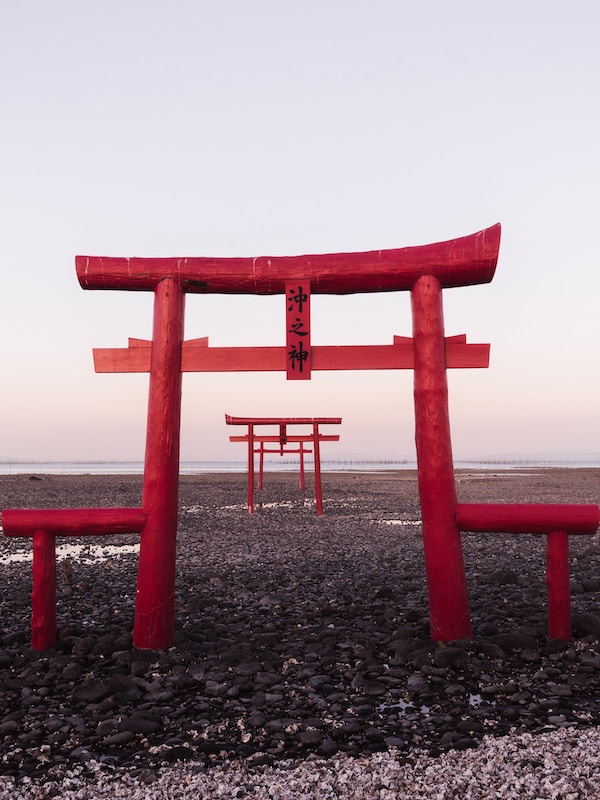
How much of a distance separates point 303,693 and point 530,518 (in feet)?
6.97

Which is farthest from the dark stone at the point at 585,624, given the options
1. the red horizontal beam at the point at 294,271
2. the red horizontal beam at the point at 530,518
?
the red horizontal beam at the point at 294,271

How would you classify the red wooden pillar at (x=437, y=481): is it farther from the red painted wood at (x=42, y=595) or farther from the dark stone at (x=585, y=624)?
the red painted wood at (x=42, y=595)

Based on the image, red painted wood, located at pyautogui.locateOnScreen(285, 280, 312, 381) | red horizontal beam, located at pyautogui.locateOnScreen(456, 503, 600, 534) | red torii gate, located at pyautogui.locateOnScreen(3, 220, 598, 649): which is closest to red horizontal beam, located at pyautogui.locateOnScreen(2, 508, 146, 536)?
red torii gate, located at pyautogui.locateOnScreen(3, 220, 598, 649)

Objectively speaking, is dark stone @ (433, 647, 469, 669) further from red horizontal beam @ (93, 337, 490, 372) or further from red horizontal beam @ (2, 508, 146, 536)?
red horizontal beam @ (2, 508, 146, 536)

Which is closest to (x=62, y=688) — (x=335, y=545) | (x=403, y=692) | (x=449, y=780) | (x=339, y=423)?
(x=403, y=692)

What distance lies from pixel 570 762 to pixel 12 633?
4346mm

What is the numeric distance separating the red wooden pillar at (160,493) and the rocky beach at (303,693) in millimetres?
279

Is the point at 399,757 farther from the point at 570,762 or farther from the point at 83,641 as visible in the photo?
the point at 83,641

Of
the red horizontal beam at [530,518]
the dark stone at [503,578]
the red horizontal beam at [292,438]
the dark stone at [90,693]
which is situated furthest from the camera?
the red horizontal beam at [292,438]

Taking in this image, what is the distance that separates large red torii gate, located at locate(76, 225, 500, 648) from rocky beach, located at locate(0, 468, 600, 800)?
0.50 metres

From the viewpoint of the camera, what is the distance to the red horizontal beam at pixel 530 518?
4613 millimetres

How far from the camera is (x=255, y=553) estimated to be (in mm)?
9398

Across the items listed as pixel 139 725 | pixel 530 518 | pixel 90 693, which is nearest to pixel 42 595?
pixel 90 693

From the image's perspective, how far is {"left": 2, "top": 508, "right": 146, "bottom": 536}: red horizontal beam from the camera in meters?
4.71
